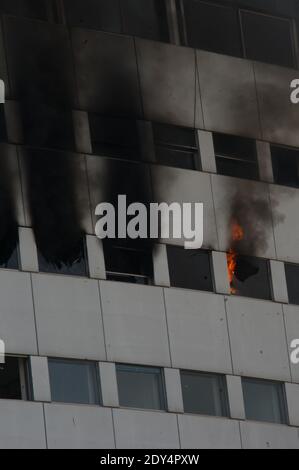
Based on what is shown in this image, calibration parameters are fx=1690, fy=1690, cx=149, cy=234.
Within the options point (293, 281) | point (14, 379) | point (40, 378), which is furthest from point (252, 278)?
point (14, 379)

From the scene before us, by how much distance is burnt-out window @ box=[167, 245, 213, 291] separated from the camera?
3647 centimetres

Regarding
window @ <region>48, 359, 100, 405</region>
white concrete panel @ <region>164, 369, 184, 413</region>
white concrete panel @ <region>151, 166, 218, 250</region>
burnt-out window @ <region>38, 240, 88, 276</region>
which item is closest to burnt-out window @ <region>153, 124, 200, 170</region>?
white concrete panel @ <region>151, 166, 218, 250</region>

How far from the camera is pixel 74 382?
113ft

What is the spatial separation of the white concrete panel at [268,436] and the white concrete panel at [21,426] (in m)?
4.94

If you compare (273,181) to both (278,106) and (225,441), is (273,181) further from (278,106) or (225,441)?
(225,441)

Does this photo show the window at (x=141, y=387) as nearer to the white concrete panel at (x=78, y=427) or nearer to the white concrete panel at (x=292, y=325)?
the white concrete panel at (x=78, y=427)

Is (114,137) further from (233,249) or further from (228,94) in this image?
(233,249)

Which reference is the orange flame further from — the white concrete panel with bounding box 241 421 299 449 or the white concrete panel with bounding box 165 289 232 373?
the white concrete panel with bounding box 241 421 299 449

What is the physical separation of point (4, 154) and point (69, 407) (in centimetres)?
540

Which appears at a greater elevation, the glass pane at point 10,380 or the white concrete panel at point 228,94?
the white concrete panel at point 228,94

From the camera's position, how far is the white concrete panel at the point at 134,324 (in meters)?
34.8

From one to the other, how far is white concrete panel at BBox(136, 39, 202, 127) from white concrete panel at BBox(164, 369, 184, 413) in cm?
572

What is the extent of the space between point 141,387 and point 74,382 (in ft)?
5.29

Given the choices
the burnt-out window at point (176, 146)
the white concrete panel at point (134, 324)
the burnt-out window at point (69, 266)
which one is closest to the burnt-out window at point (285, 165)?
the burnt-out window at point (176, 146)
